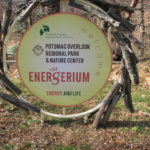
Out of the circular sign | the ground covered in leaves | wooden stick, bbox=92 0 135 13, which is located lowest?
the ground covered in leaves

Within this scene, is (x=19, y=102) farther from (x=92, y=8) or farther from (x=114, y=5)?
(x=114, y=5)

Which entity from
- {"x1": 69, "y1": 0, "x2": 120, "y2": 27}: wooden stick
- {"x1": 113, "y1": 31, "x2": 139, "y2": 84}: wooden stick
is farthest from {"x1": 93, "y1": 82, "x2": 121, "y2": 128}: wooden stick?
{"x1": 69, "y1": 0, "x2": 120, "y2": 27}: wooden stick

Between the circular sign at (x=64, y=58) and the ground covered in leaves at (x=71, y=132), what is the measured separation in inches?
19.2

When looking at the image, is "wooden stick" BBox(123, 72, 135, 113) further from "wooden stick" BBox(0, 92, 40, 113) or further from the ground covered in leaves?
"wooden stick" BBox(0, 92, 40, 113)

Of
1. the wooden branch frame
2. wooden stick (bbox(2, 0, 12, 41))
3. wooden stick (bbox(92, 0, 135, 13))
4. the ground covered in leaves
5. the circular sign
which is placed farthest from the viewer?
wooden stick (bbox(2, 0, 12, 41))

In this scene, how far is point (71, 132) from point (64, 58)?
1.15 metres

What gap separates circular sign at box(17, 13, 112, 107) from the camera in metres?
5.23

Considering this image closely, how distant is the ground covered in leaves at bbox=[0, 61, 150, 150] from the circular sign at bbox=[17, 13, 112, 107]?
1.60ft

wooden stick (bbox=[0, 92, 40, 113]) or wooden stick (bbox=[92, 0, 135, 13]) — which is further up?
wooden stick (bbox=[92, 0, 135, 13])

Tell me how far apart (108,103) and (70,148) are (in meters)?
1.04

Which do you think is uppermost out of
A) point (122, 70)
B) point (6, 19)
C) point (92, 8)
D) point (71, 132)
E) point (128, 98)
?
point (92, 8)

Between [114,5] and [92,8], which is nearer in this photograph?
[92,8]

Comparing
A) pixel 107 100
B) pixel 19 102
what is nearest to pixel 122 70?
pixel 107 100

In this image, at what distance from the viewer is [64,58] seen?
5281mm
